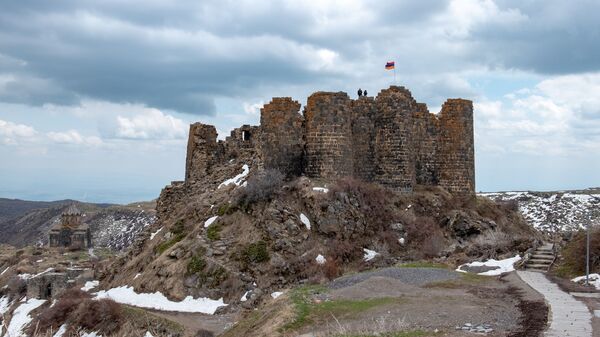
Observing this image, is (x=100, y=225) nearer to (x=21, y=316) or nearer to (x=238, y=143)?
(x=21, y=316)

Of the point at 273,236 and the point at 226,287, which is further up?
the point at 273,236

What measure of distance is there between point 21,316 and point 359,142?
22.4 m

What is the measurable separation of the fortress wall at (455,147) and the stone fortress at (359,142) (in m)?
0.05

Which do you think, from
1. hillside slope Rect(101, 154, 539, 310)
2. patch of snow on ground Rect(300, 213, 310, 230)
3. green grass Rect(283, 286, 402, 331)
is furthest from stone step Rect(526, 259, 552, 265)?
green grass Rect(283, 286, 402, 331)

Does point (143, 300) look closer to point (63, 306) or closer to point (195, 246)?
point (195, 246)

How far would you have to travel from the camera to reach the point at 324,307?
16359 millimetres

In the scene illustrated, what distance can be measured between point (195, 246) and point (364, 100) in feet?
36.4

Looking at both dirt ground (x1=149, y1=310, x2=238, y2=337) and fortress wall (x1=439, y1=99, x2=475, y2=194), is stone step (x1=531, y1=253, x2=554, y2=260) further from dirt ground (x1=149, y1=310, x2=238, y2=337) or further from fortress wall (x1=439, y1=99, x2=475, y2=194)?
dirt ground (x1=149, y1=310, x2=238, y2=337)

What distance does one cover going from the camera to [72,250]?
83188mm

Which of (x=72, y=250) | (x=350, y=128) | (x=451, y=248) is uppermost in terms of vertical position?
(x=350, y=128)

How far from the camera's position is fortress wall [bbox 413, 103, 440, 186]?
33.3m

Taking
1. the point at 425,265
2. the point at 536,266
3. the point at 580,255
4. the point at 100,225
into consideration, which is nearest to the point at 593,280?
the point at 580,255

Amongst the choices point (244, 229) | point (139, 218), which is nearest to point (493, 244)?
point (244, 229)

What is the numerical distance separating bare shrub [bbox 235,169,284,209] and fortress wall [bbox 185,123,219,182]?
18.7 ft
